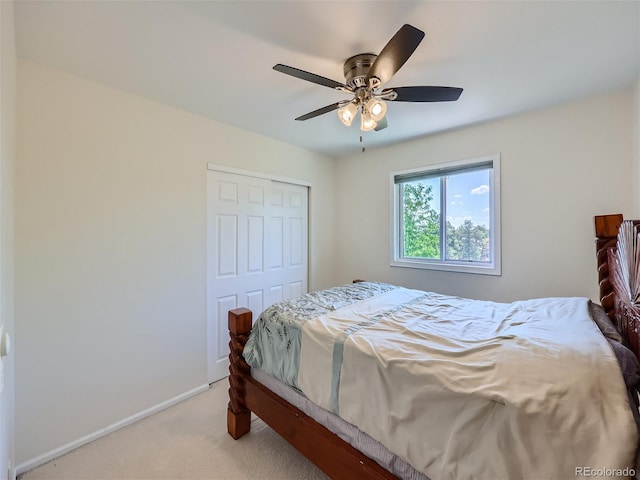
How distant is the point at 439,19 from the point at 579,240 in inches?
79.2

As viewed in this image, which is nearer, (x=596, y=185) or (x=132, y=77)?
(x=132, y=77)

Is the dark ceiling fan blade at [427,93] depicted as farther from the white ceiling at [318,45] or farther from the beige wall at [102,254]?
the beige wall at [102,254]

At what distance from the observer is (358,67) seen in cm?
156

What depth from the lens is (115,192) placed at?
191cm

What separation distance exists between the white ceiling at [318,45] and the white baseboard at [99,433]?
2.38 m

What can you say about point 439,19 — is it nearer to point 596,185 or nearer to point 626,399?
point 626,399

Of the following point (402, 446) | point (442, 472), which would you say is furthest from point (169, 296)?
point (442, 472)

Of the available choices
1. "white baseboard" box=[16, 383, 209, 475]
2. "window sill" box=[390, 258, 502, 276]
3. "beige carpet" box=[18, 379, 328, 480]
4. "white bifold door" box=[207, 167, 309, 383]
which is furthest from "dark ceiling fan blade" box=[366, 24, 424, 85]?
"white baseboard" box=[16, 383, 209, 475]

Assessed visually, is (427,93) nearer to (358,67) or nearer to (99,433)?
(358,67)

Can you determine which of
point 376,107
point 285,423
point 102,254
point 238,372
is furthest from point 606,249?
point 102,254

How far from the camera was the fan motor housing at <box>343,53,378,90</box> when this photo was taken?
151 centimetres

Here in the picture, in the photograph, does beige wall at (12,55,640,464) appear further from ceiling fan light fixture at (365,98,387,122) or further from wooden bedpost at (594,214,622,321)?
ceiling fan light fixture at (365,98,387,122)

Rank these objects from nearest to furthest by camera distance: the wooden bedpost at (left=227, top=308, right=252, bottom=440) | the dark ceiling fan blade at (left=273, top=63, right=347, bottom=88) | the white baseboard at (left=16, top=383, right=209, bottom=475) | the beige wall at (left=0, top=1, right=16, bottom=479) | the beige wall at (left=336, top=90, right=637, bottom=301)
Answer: the beige wall at (left=0, top=1, right=16, bottom=479) → the dark ceiling fan blade at (left=273, top=63, right=347, bottom=88) → the white baseboard at (left=16, top=383, right=209, bottom=475) → the wooden bedpost at (left=227, top=308, right=252, bottom=440) → the beige wall at (left=336, top=90, right=637, bottom=301)

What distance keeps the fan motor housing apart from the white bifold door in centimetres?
151
